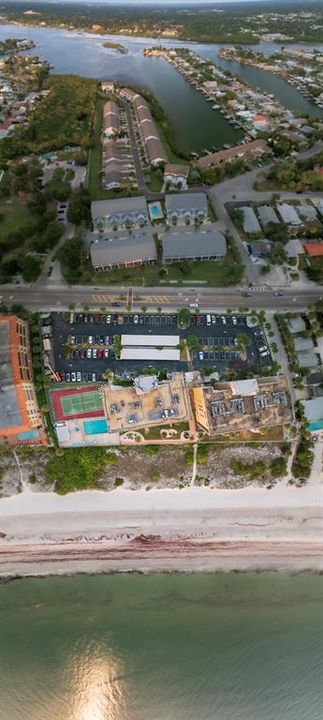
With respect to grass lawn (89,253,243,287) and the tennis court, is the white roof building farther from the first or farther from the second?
grass lawn (89,253,243,287)

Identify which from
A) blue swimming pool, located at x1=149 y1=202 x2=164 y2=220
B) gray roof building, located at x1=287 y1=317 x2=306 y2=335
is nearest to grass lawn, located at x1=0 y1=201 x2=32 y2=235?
blue swimming pool, located at x1=149 y1=202 x2=164 y2=220

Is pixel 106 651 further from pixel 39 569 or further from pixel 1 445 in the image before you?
pixel 1 445

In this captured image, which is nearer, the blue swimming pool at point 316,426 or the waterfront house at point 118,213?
the blue swimming pool at point 316,426

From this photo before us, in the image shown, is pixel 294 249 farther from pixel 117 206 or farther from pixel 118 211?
pixel 117 206

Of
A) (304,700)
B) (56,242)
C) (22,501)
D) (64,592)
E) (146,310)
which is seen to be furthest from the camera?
(56,242)

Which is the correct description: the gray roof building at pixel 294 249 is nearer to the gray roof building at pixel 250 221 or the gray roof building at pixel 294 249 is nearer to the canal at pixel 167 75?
the gray roof building at pixel 250 221

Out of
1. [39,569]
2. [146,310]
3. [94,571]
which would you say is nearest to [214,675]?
[94,571]

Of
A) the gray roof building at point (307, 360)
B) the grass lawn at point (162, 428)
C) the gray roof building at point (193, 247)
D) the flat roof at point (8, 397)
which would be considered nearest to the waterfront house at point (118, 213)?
the gray roof building at point (193, 247)
